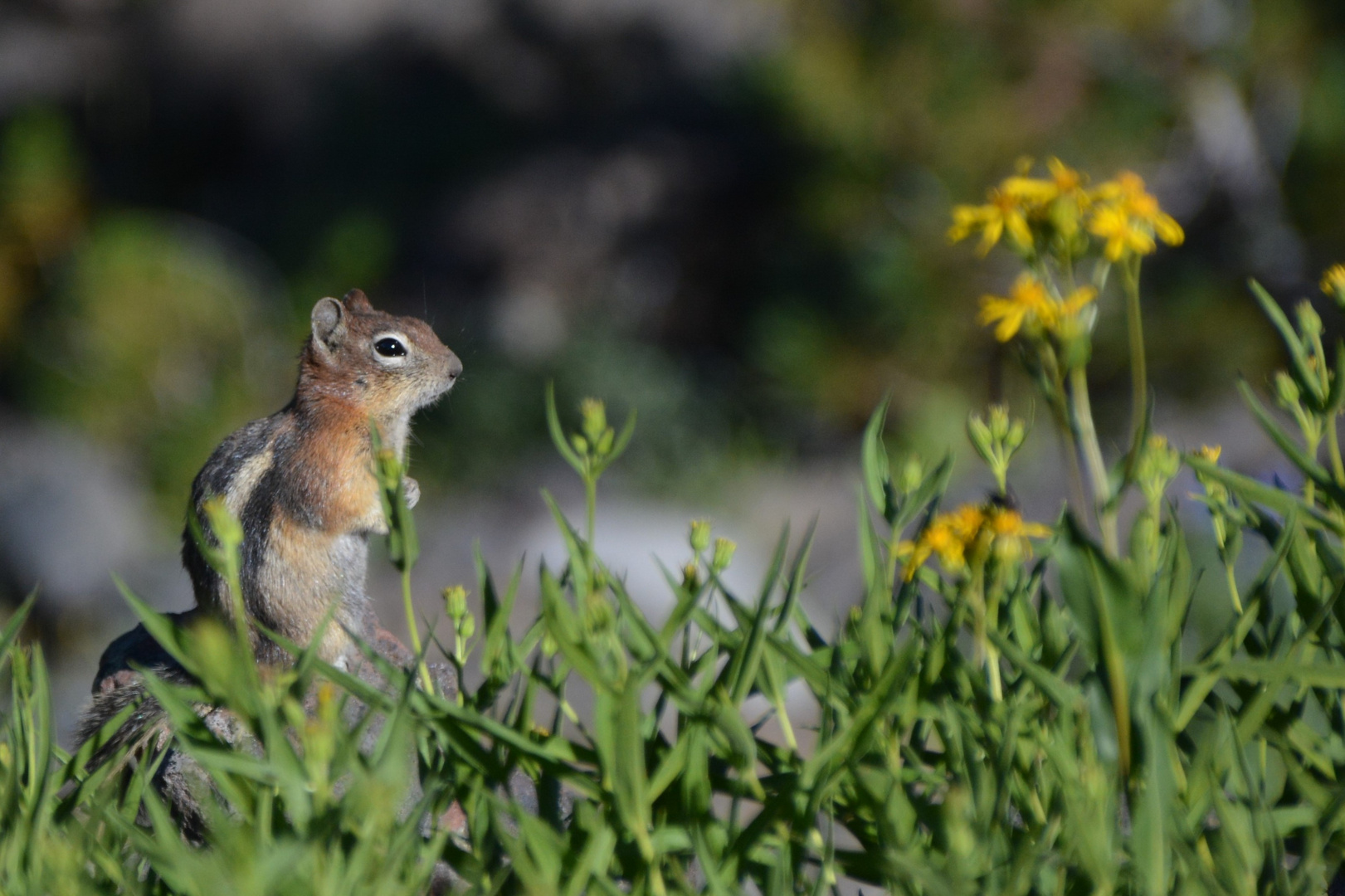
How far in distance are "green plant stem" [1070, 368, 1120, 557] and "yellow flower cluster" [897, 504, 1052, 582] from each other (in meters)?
0.03

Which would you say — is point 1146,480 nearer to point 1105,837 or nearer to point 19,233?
point 1105,837

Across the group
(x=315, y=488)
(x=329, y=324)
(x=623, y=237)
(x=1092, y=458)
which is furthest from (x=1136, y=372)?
(x=623, y=237)

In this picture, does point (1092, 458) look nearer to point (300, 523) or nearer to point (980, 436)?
point (980, 436)

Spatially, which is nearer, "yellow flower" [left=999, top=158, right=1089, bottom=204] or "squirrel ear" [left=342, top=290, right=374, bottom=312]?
"yellow flower" [left=999, top=158, right=1089, bottom=204]

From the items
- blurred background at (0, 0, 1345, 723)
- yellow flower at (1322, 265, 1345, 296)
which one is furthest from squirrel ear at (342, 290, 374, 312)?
blurred background at (0, 0, 1345, 723)

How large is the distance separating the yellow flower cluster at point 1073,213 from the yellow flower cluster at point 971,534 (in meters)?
0.17

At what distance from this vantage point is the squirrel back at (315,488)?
1.06 metres

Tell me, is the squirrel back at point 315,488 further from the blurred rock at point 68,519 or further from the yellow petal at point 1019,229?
the blurred rock at point 68,519

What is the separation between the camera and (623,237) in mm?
5445

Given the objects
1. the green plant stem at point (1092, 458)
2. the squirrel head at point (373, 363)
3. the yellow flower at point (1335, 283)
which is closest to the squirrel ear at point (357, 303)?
the squirrel head at point (373, 363)

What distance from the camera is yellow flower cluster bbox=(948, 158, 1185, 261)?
82cm

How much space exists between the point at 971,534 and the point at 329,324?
2.49 ft

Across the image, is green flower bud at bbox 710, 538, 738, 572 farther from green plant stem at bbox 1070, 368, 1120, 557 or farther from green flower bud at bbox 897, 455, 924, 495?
green plant stem at bbox 1070, 368, 1120, 557

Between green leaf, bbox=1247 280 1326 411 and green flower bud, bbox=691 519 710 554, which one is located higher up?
green leaf, bbox=1247 280 1326 411
